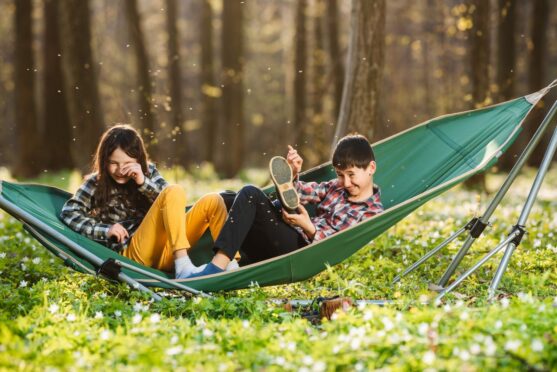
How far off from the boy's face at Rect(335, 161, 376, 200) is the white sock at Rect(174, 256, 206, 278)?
0.90 meters

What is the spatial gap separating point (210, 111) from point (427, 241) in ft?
31.7

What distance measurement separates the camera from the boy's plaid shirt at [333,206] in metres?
4.00

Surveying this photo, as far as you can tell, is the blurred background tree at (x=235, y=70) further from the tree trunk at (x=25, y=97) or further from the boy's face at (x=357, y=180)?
the boy's face at (x=357, y=180)

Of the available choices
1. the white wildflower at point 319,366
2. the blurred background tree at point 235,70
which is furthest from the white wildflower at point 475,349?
the blurred background tree at point 235,70

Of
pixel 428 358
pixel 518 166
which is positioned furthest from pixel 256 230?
pixel 428 358

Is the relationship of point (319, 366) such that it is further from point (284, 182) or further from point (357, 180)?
point (357, 180)

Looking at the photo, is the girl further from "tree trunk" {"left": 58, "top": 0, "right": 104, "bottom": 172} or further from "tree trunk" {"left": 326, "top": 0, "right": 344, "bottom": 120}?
"tree trunk" {"left": 326, "top": 0, "right": 344, "bottom": 120}

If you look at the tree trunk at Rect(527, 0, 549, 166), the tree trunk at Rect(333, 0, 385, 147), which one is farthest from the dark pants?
the tree trunk at Rect(527, 0, 549, 166)

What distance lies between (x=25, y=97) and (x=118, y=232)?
9736 millimetres

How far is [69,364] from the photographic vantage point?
2.53 m

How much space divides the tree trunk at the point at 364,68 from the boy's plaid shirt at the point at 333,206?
2.23 metres

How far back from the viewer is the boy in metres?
3.73

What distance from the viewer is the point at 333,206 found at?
13.6 ft

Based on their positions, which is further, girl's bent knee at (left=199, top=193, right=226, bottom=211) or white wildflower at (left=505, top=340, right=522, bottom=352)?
girl's bent knee at (left=199, top=193, right=226, bottom=211)
